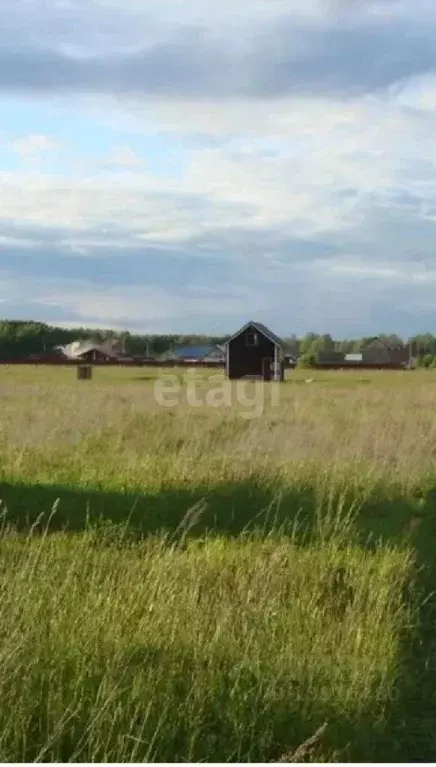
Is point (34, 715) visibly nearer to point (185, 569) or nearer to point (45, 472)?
point (185, 569)

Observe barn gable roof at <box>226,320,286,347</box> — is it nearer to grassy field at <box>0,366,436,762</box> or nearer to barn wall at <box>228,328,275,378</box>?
barn wall at <box>228,328,275,378</box>

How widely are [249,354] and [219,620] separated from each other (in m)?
61.8

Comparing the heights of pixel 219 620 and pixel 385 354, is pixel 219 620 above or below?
below

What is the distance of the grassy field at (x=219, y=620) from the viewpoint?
452 cm

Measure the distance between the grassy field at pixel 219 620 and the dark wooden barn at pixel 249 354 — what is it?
2151 inches

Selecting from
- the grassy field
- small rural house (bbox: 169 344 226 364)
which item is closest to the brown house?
small rural house (bbox: 169 344 226 364)

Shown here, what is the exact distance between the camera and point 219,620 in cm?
560

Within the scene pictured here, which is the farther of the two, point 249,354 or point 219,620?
point 249,354

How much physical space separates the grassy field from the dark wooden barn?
5463 cm

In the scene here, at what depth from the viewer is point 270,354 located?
223ft

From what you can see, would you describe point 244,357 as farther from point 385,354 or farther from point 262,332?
point 385,354

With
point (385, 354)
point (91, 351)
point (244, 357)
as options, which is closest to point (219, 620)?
point (244, 357)

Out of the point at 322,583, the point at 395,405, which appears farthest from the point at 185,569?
the point at 395,405

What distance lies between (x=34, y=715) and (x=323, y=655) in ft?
5.62
